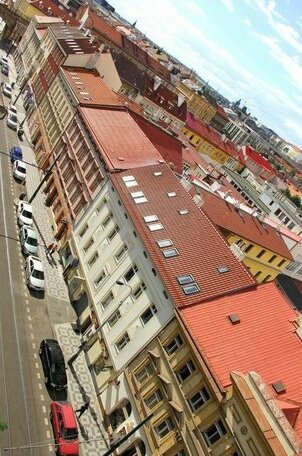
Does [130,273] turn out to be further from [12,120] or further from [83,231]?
[12,120]

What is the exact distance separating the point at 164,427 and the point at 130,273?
1437 centimetres

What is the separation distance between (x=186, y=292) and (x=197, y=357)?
6365mm

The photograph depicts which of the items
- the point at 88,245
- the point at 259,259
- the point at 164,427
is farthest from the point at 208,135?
the point at 164,427

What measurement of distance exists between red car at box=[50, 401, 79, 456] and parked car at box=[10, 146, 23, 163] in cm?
4306

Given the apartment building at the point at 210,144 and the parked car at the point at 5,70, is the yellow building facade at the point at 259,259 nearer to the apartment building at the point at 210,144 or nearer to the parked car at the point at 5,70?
the apartment building at the point at 210,144

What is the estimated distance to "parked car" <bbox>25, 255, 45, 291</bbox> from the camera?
148 ft

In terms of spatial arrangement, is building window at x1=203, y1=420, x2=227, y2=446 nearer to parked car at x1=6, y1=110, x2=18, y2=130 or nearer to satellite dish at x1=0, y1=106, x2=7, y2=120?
parked car at x1=6, y1=110, x2=18, y2=130

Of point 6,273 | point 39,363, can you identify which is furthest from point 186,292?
point 6,273

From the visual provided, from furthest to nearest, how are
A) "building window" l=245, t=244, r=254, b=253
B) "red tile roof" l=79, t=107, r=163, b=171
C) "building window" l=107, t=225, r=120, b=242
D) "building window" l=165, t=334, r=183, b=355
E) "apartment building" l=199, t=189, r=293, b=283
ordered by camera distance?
1. "building window" l=245, t=244, r=254, b=253
2. "apartment building" l=199, t=189, r=293, b=283
3. "red tile roof" l=79, t=107, r=163, b=171
4. "building window" l=107, t=225, r=120, b=242
5. "building window" l=165, t=334, r=183, b=355

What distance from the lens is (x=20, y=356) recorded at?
37312mm

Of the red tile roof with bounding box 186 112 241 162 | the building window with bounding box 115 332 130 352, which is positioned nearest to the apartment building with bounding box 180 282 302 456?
the building window with bounding box 115 332 130 352

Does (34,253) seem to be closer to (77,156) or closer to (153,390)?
(77,156)

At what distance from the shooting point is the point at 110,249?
44969 mm

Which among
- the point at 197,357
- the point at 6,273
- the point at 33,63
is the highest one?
the point at 197,357
